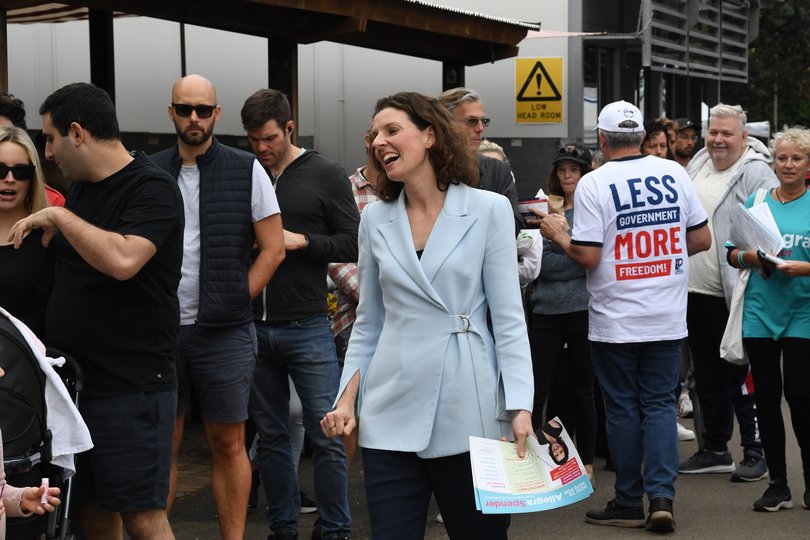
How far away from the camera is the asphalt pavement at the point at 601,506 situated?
22.0ft

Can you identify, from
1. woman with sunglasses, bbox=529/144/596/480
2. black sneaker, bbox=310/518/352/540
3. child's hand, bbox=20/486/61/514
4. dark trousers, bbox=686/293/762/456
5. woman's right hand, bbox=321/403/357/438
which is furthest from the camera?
dark trousers, bbox=686/293/762/456

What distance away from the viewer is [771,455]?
7.16m

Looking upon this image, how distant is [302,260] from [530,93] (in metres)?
8.90

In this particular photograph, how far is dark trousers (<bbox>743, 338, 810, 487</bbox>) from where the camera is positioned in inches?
276

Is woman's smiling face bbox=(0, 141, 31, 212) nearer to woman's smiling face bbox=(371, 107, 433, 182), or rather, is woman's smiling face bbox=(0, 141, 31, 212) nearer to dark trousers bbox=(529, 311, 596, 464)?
woman's smiling face bbox=(371, 107, 433, 182)

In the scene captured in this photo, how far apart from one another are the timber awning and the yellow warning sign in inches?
108

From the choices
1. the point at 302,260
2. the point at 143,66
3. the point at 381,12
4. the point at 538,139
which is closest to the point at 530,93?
the point at 538,139

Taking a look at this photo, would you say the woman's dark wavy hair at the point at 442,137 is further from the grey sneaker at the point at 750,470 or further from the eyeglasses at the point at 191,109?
the grey sneaker at the point at 750,470

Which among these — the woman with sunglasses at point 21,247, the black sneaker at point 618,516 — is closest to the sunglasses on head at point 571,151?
the black sneaker at point 618,516

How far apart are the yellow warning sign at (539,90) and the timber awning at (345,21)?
2.73m

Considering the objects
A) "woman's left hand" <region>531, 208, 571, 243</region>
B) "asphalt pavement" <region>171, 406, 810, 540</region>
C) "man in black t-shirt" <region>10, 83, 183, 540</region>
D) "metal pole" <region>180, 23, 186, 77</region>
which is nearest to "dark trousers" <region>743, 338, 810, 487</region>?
"asphalt pavement" <region>171, 406, 810, 540</region>

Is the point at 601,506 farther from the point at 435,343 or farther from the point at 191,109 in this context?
the point at 435,343

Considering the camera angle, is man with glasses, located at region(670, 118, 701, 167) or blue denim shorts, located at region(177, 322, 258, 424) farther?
man with glasses, located at region(670, 118, 701, 167)

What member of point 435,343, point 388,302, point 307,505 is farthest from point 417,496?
point 307,505
